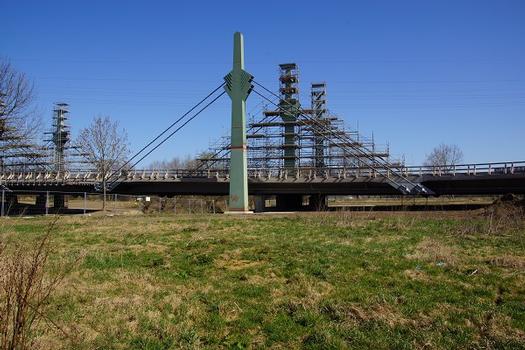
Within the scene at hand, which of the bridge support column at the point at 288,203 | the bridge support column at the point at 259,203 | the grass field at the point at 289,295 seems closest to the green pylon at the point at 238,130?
the bridge support column at the point at 259,203

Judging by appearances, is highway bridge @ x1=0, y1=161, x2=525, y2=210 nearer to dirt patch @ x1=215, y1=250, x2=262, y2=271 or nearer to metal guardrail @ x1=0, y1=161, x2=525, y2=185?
metal guardrail @ x1=0, y1=161, x2=525, y2=185

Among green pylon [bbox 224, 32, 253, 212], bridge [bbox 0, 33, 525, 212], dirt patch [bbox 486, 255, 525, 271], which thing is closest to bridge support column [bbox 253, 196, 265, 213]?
bridge [bbox 0, 33, 525, 212]

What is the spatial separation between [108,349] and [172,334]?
91cm

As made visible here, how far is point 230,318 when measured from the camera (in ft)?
24.3

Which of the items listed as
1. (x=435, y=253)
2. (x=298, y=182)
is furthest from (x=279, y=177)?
(x=435, y=253)

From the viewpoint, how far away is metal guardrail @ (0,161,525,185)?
1880 inches

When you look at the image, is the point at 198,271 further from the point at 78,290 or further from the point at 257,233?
the point at 257,233

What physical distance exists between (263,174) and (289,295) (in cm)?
5213

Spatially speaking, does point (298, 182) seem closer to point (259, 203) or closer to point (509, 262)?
point (259, 203)

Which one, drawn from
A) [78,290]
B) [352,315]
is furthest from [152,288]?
[352,315]

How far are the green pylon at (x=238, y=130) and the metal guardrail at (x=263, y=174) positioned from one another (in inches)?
691

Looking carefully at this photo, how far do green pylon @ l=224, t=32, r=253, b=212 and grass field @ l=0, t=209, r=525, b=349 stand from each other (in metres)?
24.7

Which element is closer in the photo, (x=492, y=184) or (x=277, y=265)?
(x=277, y=265)

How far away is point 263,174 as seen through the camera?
199 ft
